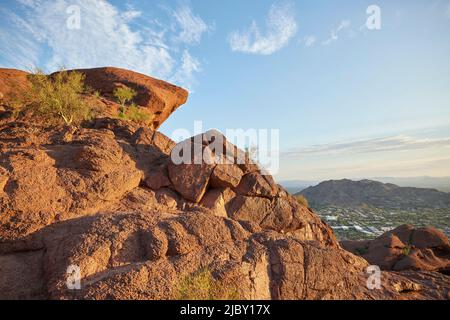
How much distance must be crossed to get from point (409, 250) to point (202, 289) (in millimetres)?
23087

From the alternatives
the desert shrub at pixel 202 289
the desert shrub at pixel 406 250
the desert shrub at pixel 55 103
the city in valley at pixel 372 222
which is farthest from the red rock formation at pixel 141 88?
the city in valley at pixel 372 222

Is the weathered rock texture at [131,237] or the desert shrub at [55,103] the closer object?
the weathered rock texture at [131,237]

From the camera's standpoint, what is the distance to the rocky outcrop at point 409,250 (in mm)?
18422

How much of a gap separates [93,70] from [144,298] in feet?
91.3

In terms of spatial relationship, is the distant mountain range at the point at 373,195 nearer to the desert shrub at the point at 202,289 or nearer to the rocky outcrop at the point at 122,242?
the rocky outcrop at the point at 122,242

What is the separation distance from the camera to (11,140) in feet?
28.5

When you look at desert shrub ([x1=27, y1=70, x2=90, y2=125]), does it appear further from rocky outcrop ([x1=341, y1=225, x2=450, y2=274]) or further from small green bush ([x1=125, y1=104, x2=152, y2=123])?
rocky outcrop ([x1=341, y1=225, x2=450, y2=274])

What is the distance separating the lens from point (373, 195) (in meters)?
98.8

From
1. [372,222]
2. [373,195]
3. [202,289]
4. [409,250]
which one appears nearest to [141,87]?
[202,289]

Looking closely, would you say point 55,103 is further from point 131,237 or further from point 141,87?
point 141,87

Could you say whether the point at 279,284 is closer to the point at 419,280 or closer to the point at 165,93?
the point at 419,280

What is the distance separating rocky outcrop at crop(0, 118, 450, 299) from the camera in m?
4.79

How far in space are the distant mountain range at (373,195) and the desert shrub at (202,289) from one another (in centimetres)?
9742

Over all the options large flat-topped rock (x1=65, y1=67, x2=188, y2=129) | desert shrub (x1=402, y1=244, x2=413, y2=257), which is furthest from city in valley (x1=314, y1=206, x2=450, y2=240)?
large flat-topped rock (x1=65, y1=67, x2=188, y2=129)
